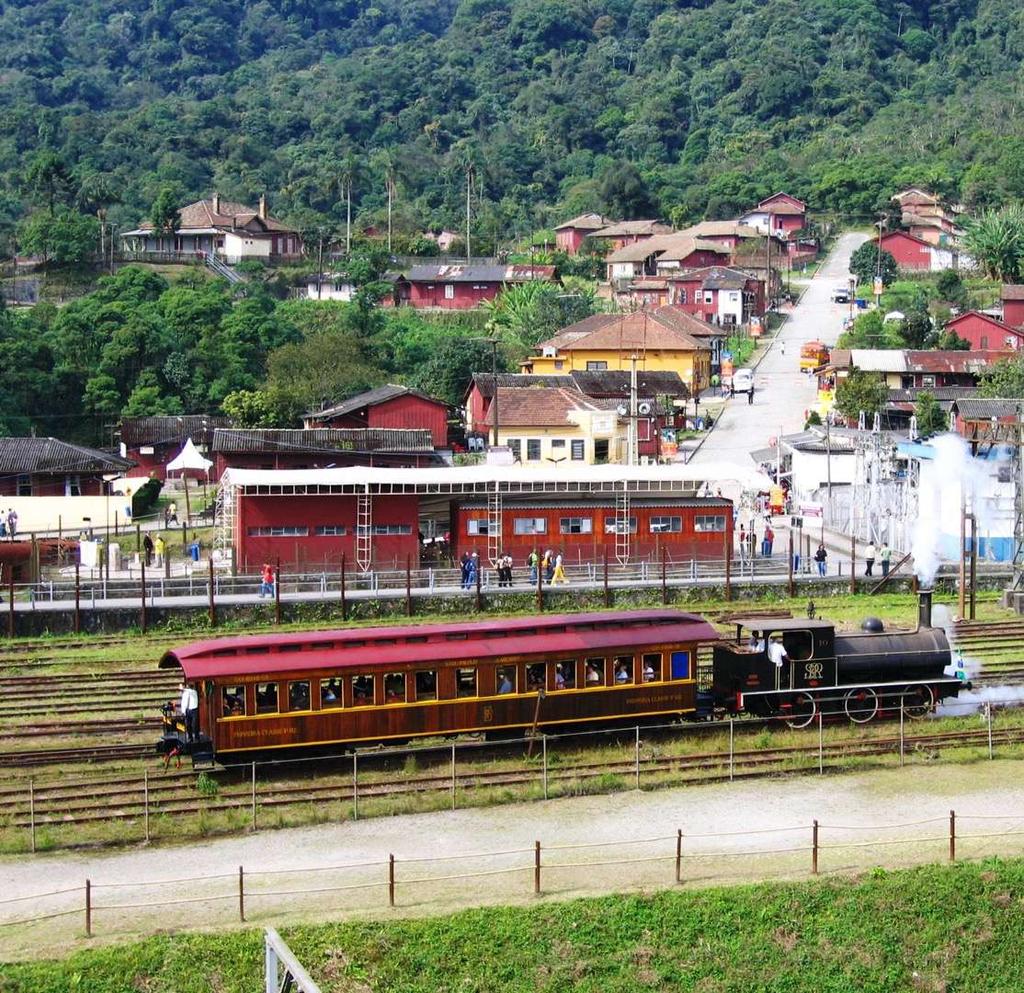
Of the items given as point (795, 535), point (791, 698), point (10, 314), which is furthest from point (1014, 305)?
point (791, 698)

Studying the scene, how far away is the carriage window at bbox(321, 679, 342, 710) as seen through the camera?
26.2 meters

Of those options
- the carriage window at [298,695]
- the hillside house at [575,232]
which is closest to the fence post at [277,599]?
the carriage window at [298,695]

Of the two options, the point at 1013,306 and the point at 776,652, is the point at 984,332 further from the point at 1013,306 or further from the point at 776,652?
the point at 776,652

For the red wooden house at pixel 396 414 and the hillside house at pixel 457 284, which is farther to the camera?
the hillside house at pixel 457 284

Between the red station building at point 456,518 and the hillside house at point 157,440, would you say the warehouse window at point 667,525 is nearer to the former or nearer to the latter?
the red station building at point 456,518

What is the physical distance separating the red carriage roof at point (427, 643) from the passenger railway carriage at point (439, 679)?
0.06ft

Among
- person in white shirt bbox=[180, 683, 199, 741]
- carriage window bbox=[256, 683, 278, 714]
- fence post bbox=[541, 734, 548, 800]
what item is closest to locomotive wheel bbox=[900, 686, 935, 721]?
fence post bbox=[541, 734, 548, 800]

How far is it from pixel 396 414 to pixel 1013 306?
3867 cm

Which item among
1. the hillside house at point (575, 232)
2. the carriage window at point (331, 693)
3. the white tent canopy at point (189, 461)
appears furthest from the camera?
the hillside house at point (575, 232)

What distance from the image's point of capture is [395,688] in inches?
1050

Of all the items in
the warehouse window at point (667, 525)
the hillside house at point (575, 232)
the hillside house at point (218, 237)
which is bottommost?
the warehouse window at point (667, 525)

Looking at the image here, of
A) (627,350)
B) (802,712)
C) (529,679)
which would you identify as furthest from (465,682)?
(627,350)

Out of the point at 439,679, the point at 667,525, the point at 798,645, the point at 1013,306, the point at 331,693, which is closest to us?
the point at 331,693

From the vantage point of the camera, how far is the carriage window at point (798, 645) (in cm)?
2856
